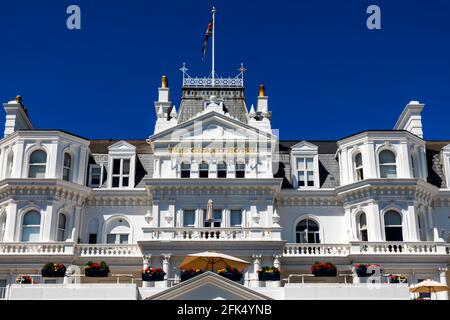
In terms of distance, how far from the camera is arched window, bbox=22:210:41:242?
37.7 metres

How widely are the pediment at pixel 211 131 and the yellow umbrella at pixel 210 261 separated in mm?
9664

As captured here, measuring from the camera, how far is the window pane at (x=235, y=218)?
37969 millimetres

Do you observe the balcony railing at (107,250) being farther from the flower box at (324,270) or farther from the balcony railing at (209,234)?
the flower box at (324,270)

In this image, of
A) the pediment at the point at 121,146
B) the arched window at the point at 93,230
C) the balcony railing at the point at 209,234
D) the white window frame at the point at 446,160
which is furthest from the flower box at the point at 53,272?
the white window frame at the point at 446,160

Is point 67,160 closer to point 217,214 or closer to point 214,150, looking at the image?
point 214,150

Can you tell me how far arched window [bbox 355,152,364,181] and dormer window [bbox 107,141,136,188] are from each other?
13877mm

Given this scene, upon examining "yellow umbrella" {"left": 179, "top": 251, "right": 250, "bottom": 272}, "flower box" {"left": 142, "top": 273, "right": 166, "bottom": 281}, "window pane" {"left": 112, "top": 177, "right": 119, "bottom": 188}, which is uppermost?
"window pane" {"left": 112, "top": 177, "right": 119, "bottom": 188}

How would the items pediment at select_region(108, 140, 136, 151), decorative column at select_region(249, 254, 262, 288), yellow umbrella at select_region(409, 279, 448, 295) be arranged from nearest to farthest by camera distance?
yellow umbrella at select_region(409, 279, 448, 295) → decorative column at select_region(249, 254, 262, 288) → pediment at select_region(108, 140, 136, 151)

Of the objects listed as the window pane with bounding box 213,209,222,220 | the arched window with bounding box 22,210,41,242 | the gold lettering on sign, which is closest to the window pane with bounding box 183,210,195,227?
the window pane with bounding box 213,209,222,220

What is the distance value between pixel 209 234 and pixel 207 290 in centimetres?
845

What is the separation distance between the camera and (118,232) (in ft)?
130

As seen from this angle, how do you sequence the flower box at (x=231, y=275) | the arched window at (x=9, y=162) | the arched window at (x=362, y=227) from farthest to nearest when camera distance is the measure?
1. the arched window at (x=9, y=162)
2. the arched window at (x=362, y=227)
3. the flower box at (x=231, y=275)

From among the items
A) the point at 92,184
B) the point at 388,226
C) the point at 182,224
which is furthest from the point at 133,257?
the point at 388,226

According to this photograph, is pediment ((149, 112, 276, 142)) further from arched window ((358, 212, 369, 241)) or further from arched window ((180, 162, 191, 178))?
arched window ((358, 212, 369, 241))
